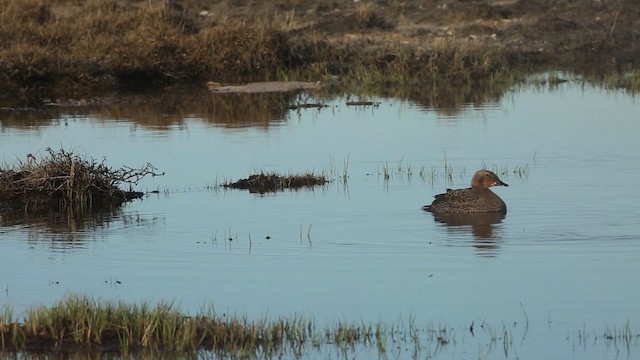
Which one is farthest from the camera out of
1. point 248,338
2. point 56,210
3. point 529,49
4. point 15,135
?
point 529,49

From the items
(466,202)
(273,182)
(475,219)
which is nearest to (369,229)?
(475,219)

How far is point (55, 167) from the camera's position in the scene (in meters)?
14.6

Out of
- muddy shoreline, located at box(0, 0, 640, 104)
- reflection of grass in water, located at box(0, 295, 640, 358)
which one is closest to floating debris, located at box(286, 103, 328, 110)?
muddy shoreline, located at box(0, 0, 640, 104)

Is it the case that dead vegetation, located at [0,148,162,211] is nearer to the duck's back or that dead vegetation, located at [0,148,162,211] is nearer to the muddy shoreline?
the duck's back

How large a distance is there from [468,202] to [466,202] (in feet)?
0.07

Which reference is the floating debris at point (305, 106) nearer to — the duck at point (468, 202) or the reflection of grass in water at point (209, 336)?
the duck at point (468, 202)

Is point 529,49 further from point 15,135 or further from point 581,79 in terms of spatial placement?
point 15,135

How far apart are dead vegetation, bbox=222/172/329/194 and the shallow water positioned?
30cm

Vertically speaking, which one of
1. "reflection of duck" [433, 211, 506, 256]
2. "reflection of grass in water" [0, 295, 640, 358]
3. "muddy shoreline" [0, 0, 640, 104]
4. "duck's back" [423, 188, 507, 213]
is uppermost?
"muddy shoreline" [0, 0, 640, 104]

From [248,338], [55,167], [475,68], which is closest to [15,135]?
[55,167]

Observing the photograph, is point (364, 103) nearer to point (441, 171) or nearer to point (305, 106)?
point (305, 106)

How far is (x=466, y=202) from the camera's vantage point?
13984 millimetres

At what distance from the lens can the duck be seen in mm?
13781

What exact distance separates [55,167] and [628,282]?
269 inches
